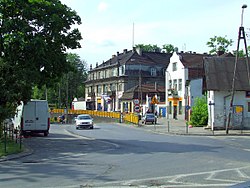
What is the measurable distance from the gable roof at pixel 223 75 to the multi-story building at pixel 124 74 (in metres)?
42.7

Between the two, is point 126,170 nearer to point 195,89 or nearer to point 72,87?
point 195,89

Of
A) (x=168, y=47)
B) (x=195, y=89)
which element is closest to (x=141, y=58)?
(x=168, y=47)

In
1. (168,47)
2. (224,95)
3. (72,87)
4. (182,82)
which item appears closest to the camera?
(224,95)

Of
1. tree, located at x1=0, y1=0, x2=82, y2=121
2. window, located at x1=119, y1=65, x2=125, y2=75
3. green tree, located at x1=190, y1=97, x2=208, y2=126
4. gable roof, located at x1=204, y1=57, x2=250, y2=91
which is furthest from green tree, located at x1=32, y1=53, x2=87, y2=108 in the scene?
Answer: tree, located at x1=0, y1=0, x2=82, y2=121

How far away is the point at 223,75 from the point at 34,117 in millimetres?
20908

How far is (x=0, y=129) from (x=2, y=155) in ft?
18.8

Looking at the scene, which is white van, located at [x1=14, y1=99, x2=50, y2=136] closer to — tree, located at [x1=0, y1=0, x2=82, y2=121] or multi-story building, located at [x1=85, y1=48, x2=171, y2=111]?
tree, located at [x1=0, y1=0, x2=82, y2=121]

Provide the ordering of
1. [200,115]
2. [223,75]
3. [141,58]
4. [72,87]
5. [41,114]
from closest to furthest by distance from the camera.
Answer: [41,114] < [223,75] < [200,115] < [141,58] < [72,87]

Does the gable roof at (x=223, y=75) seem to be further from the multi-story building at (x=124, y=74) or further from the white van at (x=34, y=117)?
the multi-story building at (x=124, y=74)

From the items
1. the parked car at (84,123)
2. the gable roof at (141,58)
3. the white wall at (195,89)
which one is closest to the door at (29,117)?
the parked car at (84,123)

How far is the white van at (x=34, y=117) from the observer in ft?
101

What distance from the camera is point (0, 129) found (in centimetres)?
2253

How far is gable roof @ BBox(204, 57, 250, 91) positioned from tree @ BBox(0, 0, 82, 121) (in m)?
20.8

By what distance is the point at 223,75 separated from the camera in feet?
140
